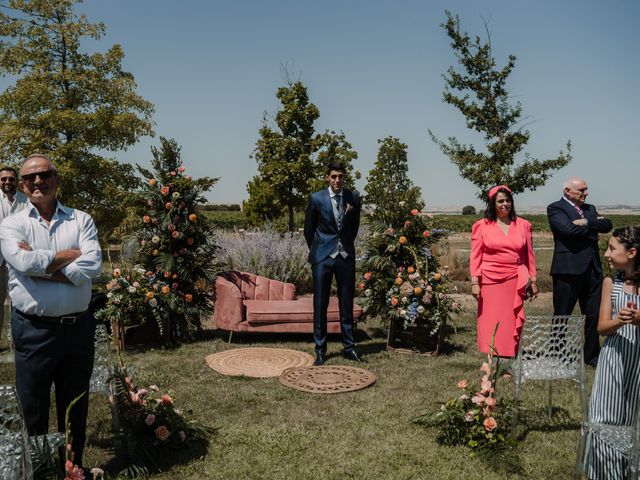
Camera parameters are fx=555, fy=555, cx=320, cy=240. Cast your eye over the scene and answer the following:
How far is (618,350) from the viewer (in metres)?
3.29

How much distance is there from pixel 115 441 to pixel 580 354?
3446mm

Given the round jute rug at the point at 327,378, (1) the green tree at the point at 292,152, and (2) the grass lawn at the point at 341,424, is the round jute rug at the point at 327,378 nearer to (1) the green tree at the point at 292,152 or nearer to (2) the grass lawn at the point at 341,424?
(2) the grass lawn at the point at 341,424

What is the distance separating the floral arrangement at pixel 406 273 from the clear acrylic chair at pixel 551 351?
99.0 inches

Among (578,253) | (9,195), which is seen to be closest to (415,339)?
(578,253)

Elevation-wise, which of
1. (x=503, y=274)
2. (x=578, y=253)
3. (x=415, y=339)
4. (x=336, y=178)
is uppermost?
(x=336, y=178)

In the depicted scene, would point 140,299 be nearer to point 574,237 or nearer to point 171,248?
point 171,248

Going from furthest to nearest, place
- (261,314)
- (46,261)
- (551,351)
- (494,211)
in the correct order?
(261,314), (494,211), (551,351), (46,261)

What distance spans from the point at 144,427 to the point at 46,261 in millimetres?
1462

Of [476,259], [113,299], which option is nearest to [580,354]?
[476,259]

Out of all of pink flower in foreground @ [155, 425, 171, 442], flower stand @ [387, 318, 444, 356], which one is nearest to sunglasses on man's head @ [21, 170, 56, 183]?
pink flower in foreground @ [155, 425, 171, 442]

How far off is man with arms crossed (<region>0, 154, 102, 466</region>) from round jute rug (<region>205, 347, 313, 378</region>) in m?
2.81

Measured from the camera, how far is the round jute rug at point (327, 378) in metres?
5.32

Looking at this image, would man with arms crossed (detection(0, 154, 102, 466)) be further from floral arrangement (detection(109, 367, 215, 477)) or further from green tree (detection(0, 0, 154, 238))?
green tree (detection(0, 0, 154, 238))

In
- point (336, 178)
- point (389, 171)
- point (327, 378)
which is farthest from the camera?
point (389, 171)
